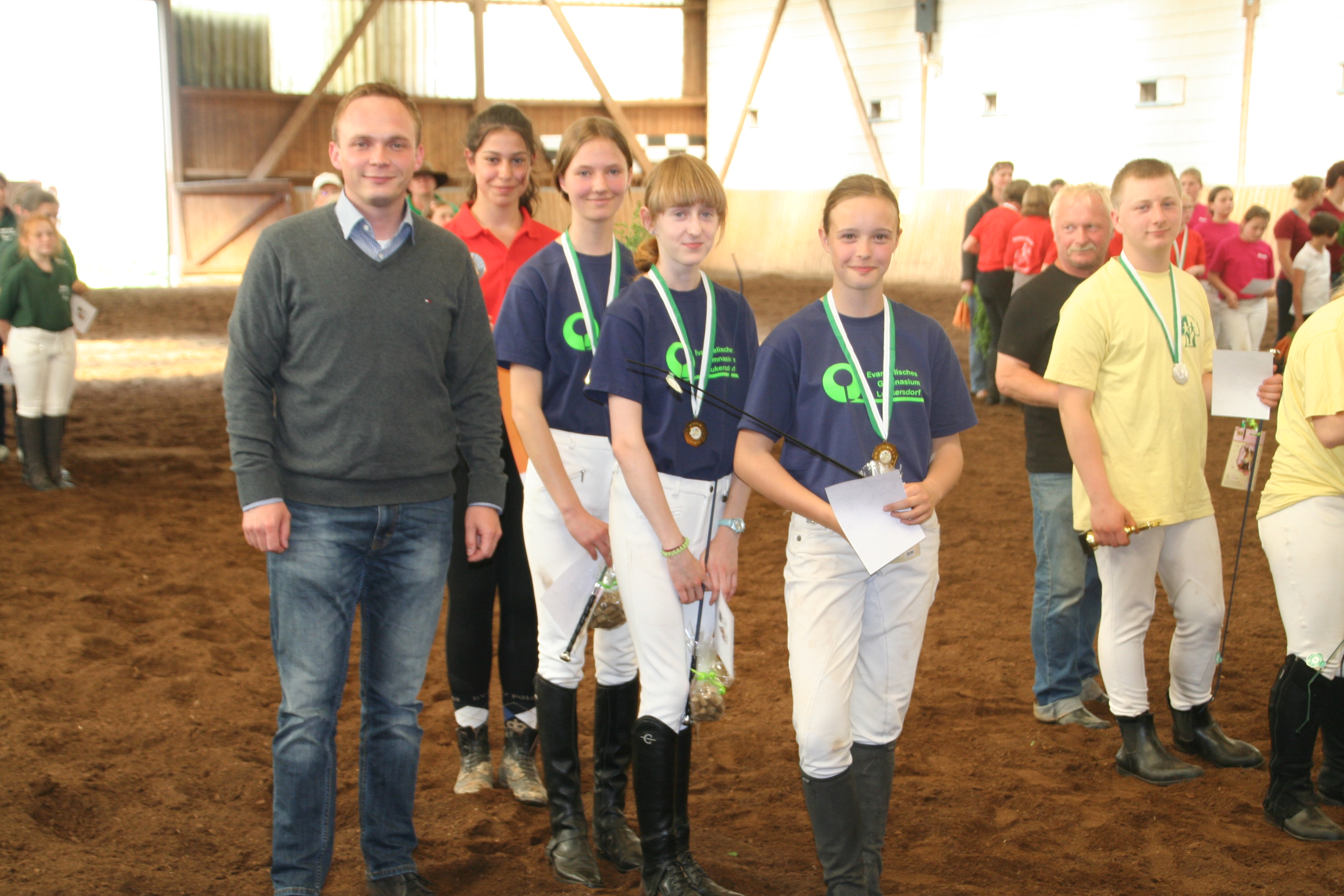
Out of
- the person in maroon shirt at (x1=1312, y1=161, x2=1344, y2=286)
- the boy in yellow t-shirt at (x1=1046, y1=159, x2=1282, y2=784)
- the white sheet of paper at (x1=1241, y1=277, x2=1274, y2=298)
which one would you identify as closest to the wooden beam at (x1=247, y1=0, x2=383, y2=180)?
the white sheet of paper at (x1=1241, y1=277, x2=1274, y2=298)

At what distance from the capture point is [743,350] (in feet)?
9.23

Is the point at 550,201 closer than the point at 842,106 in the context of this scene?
No

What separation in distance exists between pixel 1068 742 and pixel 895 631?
149 cm

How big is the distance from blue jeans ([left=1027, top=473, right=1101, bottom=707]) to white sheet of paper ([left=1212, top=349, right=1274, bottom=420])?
58 centimetres

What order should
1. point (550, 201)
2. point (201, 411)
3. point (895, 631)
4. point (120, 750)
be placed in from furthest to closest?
point (550, 201), point (201, 411), point (120, 750), point (895, 631)

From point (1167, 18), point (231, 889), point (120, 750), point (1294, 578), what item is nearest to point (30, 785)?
point (120, 750)

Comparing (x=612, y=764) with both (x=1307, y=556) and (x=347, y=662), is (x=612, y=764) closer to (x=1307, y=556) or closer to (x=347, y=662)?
(x=347, y=662)

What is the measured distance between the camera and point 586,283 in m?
2.95

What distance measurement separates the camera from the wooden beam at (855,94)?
65.3ft

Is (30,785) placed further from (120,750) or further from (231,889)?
(231,889)

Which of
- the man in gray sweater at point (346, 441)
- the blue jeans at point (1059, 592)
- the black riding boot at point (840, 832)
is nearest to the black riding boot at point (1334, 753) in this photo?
the blue jeans at point (1059, 592)

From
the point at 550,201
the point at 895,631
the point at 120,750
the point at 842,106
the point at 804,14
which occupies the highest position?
the point at 804,14

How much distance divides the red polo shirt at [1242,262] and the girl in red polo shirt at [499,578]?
767cm

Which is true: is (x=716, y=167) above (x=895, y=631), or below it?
above
